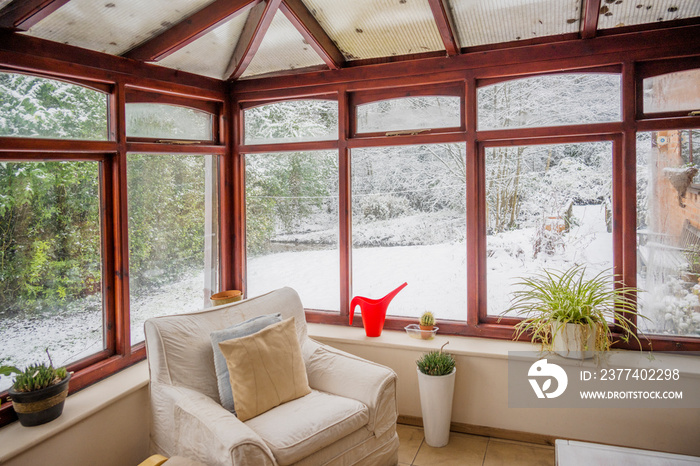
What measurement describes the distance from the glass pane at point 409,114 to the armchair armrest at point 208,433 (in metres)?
2.20

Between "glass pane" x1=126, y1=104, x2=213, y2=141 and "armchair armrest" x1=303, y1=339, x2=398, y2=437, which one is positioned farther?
"glass pane" x1=126, y1=104, x2=213, y2=141

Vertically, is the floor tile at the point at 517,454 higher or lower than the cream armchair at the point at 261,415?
lower

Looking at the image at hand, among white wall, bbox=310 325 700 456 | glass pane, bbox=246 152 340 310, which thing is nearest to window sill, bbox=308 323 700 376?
white wall, bbox=310 325 700 456

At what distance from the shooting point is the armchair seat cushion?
6.91ft

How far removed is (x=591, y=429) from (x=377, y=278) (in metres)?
1.68

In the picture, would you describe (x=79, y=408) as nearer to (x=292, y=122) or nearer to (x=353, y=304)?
(x=353, y=304)

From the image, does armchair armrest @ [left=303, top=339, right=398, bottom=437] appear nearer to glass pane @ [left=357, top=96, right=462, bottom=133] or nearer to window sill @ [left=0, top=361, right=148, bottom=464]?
window sill @ [left=0, top=361, right=148, bottom=464]

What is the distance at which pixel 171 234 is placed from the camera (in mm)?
3314

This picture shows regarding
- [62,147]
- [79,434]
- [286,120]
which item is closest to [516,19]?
[286,120]

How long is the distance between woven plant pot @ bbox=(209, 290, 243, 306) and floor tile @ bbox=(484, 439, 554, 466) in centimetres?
201

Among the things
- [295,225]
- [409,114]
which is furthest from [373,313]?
[409,114]

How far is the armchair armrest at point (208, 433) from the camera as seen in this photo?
1.92 metres

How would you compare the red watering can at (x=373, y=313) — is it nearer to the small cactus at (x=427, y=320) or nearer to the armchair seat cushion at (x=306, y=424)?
the small cactus at (x=427, y=320)

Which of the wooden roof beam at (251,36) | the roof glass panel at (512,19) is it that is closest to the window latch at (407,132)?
the roof glass panel at (512,19)
